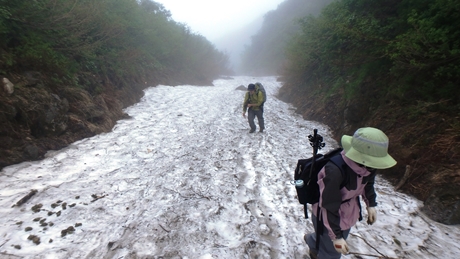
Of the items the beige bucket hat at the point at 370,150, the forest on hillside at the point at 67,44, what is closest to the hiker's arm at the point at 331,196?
the beige bucket hat at the point at 370,150

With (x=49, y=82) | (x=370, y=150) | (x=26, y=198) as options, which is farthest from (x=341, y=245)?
(x=49, y=82)

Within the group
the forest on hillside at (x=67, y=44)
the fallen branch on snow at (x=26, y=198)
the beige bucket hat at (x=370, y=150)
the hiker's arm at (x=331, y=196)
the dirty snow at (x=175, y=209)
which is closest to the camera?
the beige bucket hat at (x=370, y=150)

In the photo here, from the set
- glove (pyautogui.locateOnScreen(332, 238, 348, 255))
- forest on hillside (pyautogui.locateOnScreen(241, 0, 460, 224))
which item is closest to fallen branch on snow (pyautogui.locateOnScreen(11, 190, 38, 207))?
glove (pyautogui.locateOnScreen(332, 238, 348, 255))

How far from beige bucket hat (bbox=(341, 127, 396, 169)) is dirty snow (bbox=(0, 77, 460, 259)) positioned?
1851mm

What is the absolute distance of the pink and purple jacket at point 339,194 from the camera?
2270 millimetres

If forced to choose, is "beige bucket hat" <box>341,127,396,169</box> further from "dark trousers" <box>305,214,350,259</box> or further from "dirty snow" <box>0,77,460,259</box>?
"dirty snow" <box>0,77,460,259</box>

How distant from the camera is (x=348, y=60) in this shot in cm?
847

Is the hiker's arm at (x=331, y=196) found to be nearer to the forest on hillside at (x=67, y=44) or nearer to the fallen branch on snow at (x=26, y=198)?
the fallen branch on snow at (x=26, y=198)

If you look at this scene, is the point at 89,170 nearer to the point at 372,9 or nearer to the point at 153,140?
the point at 153,140

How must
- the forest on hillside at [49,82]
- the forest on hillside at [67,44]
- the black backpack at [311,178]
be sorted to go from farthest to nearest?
the forest on hillside at [67,44] → the forest on hillside at [49,82] → the black backpack at [311,178]

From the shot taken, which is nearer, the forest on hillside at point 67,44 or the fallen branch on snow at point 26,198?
the fallen branch on snow at point 26,198

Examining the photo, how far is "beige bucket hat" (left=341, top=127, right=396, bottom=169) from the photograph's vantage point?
2.15 metres

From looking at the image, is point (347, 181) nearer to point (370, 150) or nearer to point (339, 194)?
point (339, 194)

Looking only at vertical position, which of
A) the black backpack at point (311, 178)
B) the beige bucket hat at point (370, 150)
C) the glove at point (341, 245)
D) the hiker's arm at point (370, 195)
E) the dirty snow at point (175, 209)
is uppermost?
the beige bucket hat at point (370, 150)
